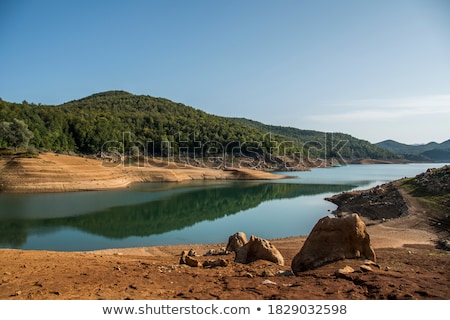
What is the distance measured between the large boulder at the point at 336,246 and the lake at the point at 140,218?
14637 millimetres

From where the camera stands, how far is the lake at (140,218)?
79.6 ft

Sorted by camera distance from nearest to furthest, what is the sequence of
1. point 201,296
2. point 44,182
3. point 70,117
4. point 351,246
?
point 201,296, point 351,246, point 44,182, point 70,117

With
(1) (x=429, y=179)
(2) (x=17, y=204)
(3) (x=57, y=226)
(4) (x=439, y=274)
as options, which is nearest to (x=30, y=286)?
(4) (x=439, y=274)

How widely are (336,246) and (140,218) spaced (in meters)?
25.7

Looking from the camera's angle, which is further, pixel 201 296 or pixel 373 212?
pixel 373 212

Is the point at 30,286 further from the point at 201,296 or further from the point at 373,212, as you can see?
the point at 373,212

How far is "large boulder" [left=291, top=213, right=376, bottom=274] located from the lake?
14637 mm

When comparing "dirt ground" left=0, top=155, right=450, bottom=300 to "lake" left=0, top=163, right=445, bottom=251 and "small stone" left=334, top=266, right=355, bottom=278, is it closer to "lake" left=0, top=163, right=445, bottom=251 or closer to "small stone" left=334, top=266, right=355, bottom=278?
"small stone" left=334, top=266, right=355, bottom=278

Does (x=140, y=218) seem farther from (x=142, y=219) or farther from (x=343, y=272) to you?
(x=343, y=272)

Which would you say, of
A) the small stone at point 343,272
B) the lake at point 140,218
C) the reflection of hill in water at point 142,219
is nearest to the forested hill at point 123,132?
the lake at point 140,218

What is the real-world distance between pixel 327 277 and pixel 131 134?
105962mm

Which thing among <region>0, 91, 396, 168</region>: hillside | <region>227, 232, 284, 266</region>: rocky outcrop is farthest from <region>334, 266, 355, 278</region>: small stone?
<region>0, 91, 396, 168</region>: hillside

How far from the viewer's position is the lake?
24.2 metres

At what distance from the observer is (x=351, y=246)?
9.94 m
